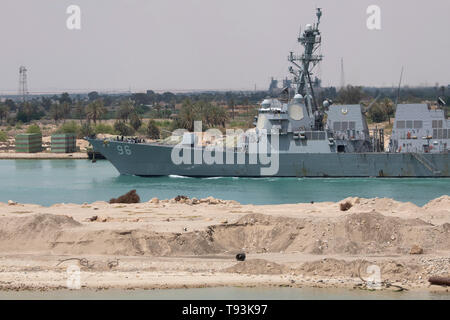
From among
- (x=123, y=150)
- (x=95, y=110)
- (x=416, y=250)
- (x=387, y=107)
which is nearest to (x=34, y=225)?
(x=416, y=250)

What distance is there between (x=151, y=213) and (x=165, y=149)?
18.1 meters

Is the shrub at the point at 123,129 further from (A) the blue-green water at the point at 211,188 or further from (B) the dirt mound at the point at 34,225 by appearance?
(B) the dirt mound at the point at 34,225

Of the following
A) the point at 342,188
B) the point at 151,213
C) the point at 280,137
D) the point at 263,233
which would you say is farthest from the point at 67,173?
the point at 263,233

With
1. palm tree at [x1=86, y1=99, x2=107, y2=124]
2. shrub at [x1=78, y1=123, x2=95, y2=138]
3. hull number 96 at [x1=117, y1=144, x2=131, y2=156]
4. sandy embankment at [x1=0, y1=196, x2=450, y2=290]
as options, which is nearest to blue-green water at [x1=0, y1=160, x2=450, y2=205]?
hull number 96 at [x1=117, y1=144, x2=131, y2=156]

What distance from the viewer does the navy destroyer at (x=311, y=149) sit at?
41875 mm

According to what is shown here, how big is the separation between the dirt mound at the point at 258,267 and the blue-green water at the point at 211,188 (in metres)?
15.0

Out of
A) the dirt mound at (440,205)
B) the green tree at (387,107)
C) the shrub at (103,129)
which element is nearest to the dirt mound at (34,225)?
the dirt mound at (440,205)

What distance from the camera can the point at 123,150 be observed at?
143 ft

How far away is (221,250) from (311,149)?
23394 mm

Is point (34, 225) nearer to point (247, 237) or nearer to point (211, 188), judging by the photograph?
point (247, 237)

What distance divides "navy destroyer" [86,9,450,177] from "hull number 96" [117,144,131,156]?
311mm

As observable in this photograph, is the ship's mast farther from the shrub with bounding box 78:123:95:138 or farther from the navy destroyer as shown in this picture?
the shrub with bounding box 78:123:95:138

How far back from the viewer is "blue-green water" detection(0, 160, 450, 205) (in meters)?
34.0
